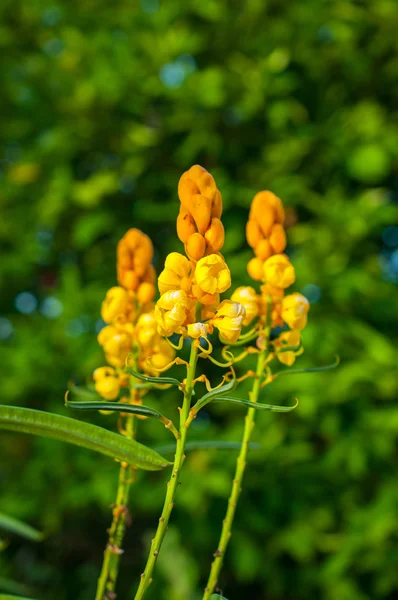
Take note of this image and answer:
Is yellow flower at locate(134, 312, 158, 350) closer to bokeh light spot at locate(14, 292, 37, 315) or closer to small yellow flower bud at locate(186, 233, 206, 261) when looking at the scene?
small yellow flower bud at locate(186, 233, 206, 261)

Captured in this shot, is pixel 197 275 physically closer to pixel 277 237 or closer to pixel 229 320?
pixel 229 320

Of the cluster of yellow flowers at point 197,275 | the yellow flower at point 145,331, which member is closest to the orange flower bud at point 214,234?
the cluster of yellow flowers at point 197,275

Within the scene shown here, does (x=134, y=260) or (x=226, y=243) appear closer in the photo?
(x=134, y=260)

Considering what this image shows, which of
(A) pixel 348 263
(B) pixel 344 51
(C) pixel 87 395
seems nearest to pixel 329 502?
(A) pixel 348 263

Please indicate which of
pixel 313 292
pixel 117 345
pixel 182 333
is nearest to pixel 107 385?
pixel 117 345

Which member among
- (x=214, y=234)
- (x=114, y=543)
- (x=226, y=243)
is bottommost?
(x=114, y=543)

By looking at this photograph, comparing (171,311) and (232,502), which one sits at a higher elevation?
(171,311)

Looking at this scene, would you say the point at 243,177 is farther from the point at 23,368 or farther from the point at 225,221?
the point at 23,368

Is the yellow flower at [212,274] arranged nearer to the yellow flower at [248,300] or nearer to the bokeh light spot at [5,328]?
the yellow flower at [248,300]
